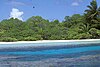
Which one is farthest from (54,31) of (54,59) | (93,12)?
(54,59)

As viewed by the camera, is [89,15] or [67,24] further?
[67,24]

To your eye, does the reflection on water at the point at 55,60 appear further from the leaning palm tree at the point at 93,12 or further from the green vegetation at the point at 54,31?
the leaning palm tree at the point at 93,12

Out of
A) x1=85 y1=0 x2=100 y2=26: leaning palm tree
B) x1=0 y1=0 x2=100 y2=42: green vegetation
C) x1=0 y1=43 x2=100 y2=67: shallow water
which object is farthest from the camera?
x1=85 y1=0 x2=100 y2=26: leaning palm tree

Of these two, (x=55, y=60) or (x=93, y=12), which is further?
(x=93, y=12)

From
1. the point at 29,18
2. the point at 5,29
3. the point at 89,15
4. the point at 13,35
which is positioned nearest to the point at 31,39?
the point at 13,35

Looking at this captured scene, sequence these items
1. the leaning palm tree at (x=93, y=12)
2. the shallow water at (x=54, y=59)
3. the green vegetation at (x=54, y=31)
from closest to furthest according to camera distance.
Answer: the shallow water at (x=54, y=59), the green vegetation at (x=54, y=31), the leaning palm tree at (x=93, y=12)

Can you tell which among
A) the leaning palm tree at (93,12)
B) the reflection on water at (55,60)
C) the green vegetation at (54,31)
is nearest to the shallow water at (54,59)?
the reflection on water at (55,60)

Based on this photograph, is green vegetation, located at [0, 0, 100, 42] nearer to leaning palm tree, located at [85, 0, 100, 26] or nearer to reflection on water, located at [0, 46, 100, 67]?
leaning palm tree, located at [85, 0, 100, 26]

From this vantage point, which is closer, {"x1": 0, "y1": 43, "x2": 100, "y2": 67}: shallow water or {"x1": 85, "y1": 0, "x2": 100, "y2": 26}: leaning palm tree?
{"x1": 0, "y1": 43, "x2": 100, "y2": 67}: shallow water

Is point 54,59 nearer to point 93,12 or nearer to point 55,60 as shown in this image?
point 55,60

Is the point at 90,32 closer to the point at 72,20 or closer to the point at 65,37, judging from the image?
the point at 65,37

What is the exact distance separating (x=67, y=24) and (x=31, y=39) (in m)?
13.1

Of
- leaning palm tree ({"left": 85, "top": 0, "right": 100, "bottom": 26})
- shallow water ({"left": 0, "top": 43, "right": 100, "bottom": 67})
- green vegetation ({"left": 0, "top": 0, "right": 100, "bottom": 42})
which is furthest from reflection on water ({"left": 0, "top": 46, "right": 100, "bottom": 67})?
leaning palm tree ({"left": 85, "top": 0, "right": 100, "bottom": 26})

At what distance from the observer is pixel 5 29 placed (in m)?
39.1
